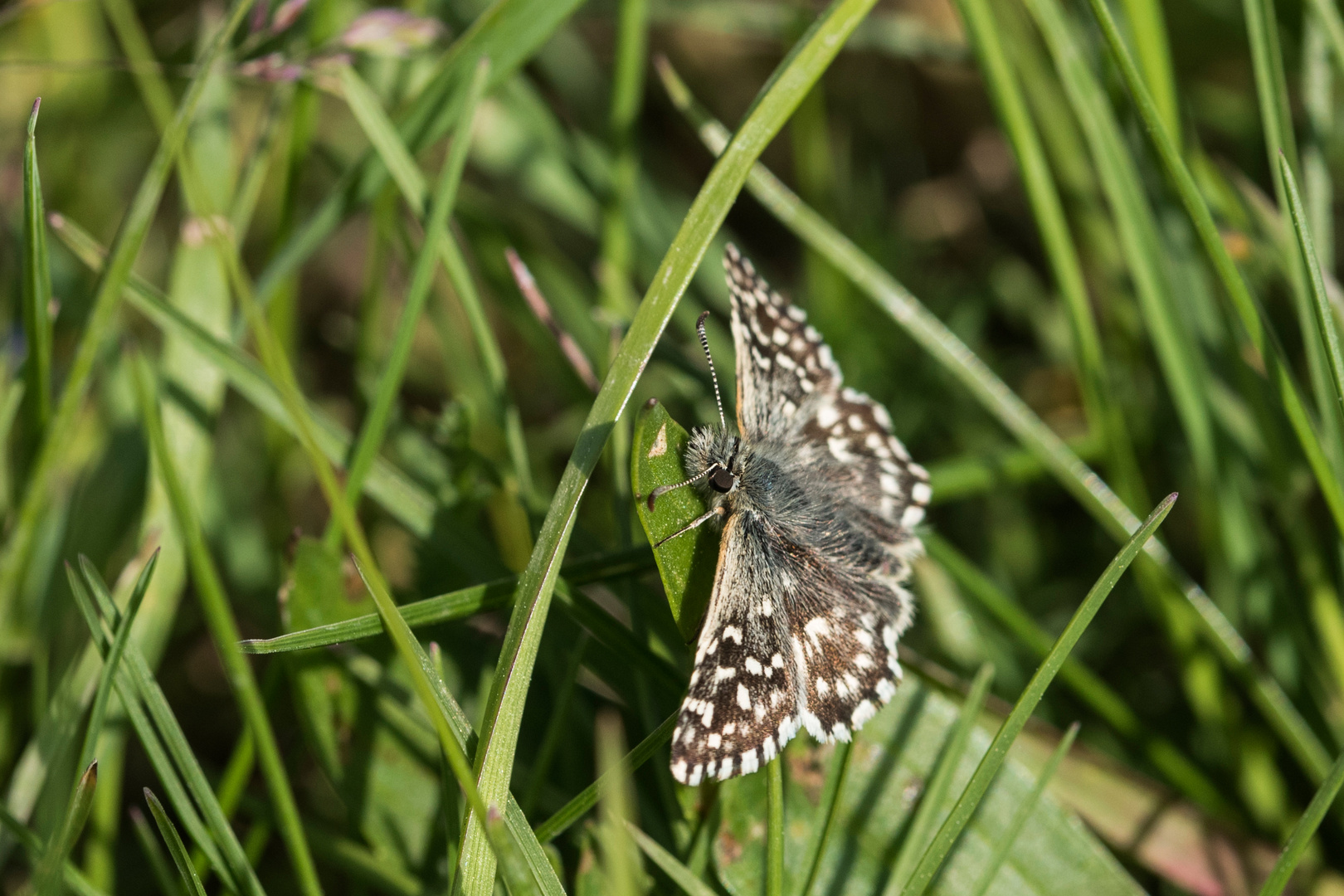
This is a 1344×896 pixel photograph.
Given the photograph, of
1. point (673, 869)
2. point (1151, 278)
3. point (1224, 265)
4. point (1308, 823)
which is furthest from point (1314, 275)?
point (673, 869)

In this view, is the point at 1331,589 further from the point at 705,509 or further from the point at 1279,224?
the point at 705,509

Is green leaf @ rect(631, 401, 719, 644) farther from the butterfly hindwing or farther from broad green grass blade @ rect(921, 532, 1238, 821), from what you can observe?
broad green grass blade @ rect(921, 532, 1238, 821)

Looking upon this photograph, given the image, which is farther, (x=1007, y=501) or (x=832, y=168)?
(x=832, y=168)

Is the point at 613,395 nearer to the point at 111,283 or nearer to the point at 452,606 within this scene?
the point at 452,606

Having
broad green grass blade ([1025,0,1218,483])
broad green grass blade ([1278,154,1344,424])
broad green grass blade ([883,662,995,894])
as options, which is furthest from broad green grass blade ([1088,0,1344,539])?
broad green grass blade ([883,662,995,894])

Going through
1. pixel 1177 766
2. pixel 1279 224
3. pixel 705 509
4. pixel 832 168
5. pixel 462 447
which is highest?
pixel 1279 224

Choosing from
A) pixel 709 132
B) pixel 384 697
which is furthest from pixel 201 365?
pixel 709 132

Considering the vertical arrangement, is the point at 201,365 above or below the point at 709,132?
below
